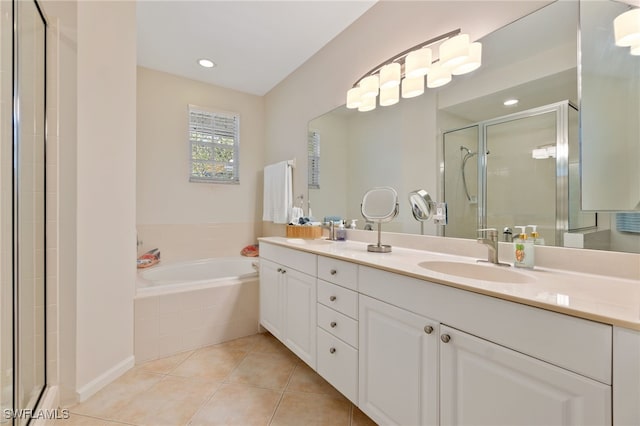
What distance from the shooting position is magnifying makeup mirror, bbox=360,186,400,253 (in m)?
1.70

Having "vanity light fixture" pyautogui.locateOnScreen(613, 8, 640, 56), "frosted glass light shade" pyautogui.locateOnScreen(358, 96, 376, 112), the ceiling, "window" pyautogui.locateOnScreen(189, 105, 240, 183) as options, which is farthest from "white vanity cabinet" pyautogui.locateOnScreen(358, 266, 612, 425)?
"window" pyautogui.locateOnScreen(189, 105, 240, 183)

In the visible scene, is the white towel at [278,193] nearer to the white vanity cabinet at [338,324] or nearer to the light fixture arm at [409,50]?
the light fixture arm at [409,50]

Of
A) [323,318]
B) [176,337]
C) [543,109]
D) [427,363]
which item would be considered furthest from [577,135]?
[176,337]

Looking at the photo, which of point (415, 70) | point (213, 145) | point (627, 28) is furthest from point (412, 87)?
point (213, 145)

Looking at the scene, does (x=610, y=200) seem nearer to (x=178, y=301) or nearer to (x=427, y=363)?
(x=427, y=363)

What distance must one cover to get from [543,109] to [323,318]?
1.41 metres

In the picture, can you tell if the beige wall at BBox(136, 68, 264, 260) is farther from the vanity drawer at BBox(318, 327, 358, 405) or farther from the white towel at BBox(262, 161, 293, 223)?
the vanity drawer at BBox(318, 327, 358, 405)

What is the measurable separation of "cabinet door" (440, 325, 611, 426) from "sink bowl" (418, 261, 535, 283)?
14.0 inches

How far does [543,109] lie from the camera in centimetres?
114

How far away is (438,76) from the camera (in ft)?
4.84

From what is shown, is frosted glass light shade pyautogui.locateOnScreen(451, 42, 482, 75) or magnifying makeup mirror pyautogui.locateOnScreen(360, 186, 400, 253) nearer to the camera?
frosted glass light shade pyautogui.locateOnScreen(451, 42, 482, 75)

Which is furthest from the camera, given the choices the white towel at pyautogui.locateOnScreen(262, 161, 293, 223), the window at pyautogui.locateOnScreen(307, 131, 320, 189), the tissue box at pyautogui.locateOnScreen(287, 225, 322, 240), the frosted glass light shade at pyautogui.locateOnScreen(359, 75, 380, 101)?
the white towel at pyautogui.locateOnScreen(262, 161, 293, 223)

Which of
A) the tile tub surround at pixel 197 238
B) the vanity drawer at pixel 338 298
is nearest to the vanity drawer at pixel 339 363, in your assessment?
the vanity drawer at pixel 338 298

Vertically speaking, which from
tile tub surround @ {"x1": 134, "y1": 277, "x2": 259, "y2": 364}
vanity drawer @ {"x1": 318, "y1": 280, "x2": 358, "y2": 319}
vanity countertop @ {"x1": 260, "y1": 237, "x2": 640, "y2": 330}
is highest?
vanity countertop @ {"x1": 260, "y1": 237, "x2": 640, "y2": 330}
